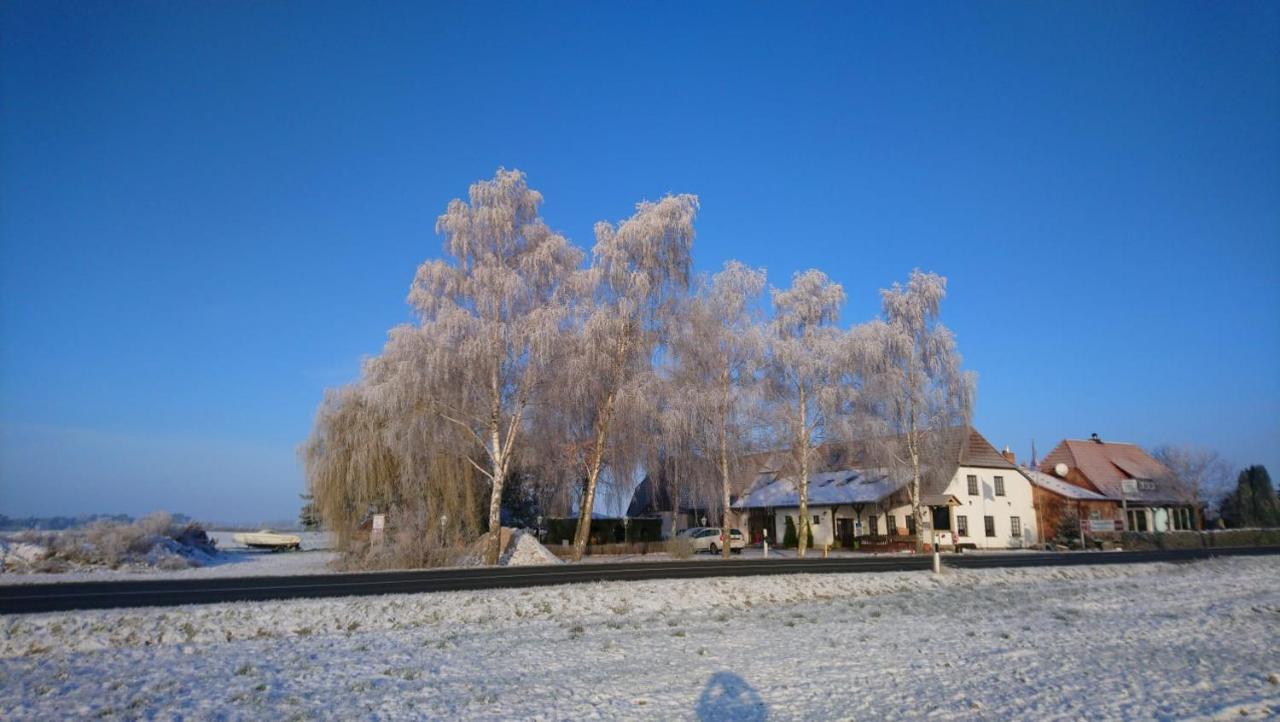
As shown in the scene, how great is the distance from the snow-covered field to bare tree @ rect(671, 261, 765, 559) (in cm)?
1470

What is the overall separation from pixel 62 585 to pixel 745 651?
17.4 meters

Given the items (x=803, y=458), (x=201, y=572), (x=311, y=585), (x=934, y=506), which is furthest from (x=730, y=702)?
(x=934, y=506)

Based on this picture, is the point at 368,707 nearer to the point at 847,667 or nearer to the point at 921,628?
the point at 847,667

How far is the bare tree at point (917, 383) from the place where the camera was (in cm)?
3731

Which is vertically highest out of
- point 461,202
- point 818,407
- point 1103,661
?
point 461,202

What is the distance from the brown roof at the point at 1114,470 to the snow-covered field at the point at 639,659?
44676mm

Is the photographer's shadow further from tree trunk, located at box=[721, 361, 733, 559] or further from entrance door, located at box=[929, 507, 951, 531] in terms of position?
entrance door, located at box=[929, 507, 951, 531]

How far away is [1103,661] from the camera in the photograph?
456 inches

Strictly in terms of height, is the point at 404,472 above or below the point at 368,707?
above

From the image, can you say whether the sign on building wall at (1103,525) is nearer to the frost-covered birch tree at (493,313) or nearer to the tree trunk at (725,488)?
the tree trunk at (725,488)

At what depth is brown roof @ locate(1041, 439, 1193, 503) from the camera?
2285 inches

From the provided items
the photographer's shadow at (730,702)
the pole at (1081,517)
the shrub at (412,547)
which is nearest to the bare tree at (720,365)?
the shrub at (412,547)

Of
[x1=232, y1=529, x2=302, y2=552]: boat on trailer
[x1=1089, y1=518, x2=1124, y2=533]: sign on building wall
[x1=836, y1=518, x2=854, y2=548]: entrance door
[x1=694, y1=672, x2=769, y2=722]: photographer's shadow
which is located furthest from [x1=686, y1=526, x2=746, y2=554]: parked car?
[x1=694, y1=672, x2=769, y2=722]: photographer's shadow

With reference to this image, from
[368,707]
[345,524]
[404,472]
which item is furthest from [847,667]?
[345,524]
